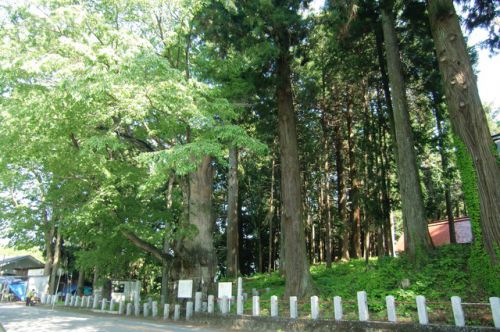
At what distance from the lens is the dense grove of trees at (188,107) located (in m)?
9.71

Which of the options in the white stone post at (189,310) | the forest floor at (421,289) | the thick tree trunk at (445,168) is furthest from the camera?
the thick tree trunk at (445,168)

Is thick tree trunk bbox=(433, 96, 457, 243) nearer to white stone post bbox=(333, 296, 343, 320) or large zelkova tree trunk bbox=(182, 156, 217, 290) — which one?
large zelkova tree trunk bbox=(182, 156, 217, 290)

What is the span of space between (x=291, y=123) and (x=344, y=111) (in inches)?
428

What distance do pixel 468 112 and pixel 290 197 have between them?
5920 mm

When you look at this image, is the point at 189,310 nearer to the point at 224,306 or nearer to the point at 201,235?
the point at 224,306

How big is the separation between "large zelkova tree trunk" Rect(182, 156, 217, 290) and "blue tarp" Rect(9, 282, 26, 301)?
2819 cm

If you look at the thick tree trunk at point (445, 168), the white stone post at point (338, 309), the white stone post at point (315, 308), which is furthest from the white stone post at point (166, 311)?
the thick tree trunk at point (445, 168)

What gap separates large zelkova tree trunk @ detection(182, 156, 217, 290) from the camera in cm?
1375

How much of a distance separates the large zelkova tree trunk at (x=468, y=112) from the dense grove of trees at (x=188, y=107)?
0.03 m

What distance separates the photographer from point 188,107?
10734 millimetres

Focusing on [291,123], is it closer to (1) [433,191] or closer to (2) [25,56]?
(2) [25,56]

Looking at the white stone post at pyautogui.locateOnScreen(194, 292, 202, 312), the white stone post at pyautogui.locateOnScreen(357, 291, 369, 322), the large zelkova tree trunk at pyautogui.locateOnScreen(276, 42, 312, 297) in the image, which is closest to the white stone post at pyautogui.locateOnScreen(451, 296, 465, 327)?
the white stone post at pyautogui.locateOnScreen(357, 291, 369, 322)

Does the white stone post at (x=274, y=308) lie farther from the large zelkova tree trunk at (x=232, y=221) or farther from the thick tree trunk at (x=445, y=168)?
the thick tree trunk at (x=445, y=168)

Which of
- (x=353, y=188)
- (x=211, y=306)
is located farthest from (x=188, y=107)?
(x=353, y=188)
